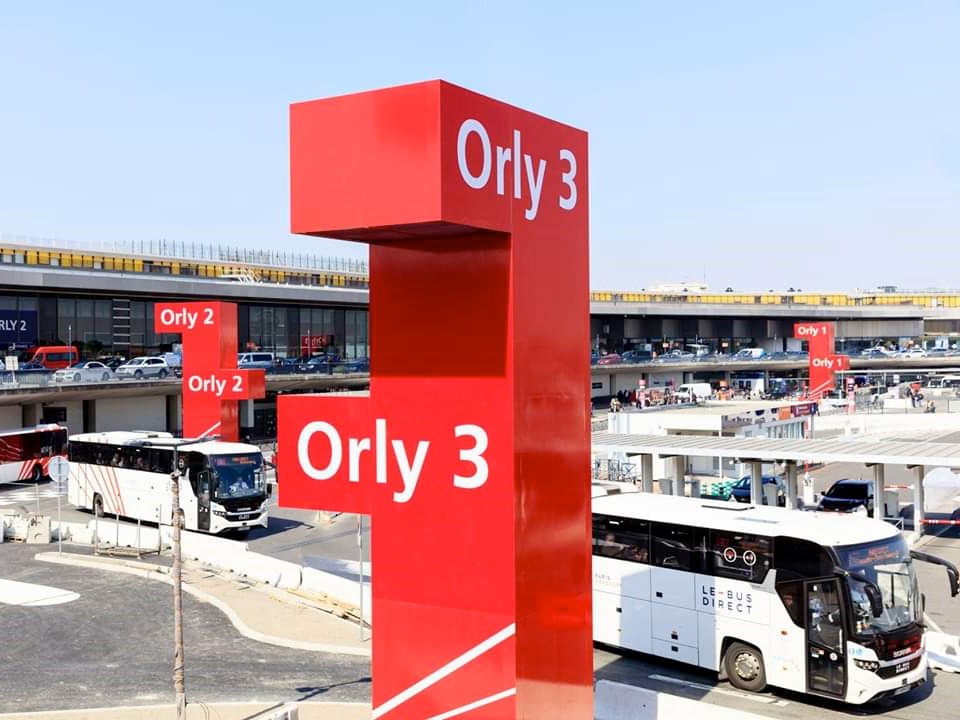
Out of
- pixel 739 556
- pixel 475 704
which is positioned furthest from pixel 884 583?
pixel 475 704

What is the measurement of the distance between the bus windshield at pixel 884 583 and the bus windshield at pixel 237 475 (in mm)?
20724

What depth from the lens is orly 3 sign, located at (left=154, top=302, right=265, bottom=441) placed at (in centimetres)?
3641

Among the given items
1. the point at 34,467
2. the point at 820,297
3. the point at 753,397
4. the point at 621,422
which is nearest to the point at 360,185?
the point at 621,422

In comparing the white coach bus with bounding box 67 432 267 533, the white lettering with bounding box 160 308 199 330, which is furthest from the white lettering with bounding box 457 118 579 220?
the white lettering with bounding box 160 308 199 330

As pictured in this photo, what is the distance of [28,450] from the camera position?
1768 inches

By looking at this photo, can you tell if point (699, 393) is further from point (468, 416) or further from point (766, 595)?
point (468, 416)

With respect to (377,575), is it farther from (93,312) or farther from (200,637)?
(93,312)

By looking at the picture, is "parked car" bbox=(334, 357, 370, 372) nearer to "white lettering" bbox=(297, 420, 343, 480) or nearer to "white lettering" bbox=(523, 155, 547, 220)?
"white lettering" bbox=(297, 420, 343, 480)

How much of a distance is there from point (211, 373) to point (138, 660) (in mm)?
18447

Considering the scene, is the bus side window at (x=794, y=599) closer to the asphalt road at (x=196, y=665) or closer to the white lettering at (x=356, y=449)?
the asphalt road at (x=196, y=665)

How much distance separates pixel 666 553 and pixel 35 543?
857 inches

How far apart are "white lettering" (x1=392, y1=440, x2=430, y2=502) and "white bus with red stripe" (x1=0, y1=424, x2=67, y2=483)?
37650mm

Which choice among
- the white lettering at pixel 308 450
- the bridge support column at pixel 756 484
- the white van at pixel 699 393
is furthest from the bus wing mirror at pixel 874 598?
the white van at pixel 699 393

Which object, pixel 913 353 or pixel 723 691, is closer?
pixel 723 691
